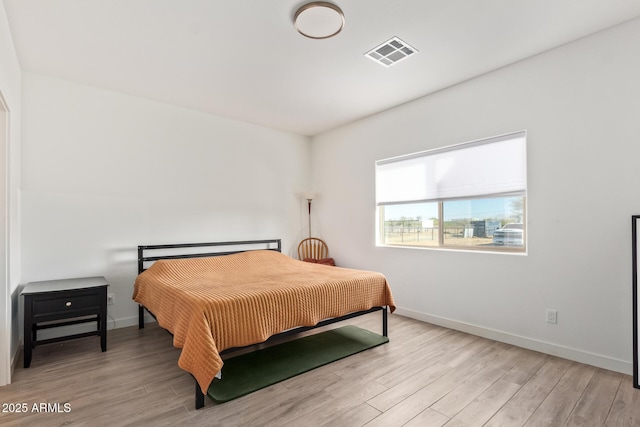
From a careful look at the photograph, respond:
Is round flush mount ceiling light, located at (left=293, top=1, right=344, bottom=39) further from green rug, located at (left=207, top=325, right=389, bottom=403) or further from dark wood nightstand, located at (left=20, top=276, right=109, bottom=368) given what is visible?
dark wood nightstand, located at (left=20, top=276, right=109, bottom=368)

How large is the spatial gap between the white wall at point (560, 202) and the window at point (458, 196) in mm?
141

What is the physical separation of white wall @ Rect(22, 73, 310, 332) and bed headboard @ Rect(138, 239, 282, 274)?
0.09 meters

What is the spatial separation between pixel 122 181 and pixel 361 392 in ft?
10.9

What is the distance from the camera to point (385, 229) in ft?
14.7

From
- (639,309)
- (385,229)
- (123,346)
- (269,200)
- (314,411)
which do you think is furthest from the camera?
(269,200)

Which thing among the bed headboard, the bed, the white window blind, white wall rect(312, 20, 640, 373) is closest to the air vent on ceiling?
white wall rect(312, 20, 640, 373)

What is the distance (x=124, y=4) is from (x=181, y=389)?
8.77ft

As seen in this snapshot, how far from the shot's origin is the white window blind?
312 cm

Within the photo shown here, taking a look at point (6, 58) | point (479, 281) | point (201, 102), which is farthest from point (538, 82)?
point (6, 58)

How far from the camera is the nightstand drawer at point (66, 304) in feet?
8.84

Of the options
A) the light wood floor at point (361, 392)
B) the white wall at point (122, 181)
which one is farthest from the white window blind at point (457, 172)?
the white wall at point (122, 181)

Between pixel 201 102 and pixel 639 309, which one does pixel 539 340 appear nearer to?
pixel 639 309

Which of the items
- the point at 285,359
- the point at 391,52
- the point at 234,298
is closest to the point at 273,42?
the point at 391,52

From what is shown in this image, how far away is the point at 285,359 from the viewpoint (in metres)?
2.73
